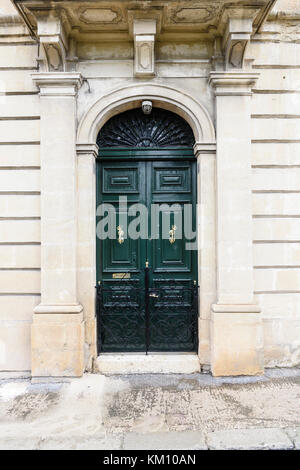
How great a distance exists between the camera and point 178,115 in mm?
6141

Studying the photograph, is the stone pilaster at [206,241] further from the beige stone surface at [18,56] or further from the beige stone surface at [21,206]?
the beige stone surface at [18,56]

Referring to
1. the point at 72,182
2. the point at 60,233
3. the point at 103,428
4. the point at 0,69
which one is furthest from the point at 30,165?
the point at 103,428

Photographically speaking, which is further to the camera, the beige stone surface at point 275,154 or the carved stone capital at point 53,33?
the beige stone surface at point 275,154

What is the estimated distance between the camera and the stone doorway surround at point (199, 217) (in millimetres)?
5438

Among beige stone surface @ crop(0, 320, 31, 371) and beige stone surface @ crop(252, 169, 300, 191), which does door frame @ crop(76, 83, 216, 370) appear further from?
beige stone surface @ crop(0, 320, 31, 371)

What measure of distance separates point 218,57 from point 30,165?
3.69 meters

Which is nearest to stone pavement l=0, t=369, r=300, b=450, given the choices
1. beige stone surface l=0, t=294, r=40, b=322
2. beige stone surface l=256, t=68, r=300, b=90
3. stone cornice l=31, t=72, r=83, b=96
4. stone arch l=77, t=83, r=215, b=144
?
beige stone surface l=0, t=294, r=40, b=322

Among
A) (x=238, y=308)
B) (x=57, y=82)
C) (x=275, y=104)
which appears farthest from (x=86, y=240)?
(x=275, y=104)

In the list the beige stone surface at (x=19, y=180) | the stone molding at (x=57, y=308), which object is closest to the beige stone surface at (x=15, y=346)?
the stone molding at (x=57, y=308)

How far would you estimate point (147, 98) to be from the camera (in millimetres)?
5828

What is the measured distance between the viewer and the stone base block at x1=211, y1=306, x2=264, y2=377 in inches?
215

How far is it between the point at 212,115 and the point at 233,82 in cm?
61

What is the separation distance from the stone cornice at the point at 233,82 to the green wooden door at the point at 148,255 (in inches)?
45.0

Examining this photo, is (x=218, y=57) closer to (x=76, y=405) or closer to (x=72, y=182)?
(x=72, y=182)
